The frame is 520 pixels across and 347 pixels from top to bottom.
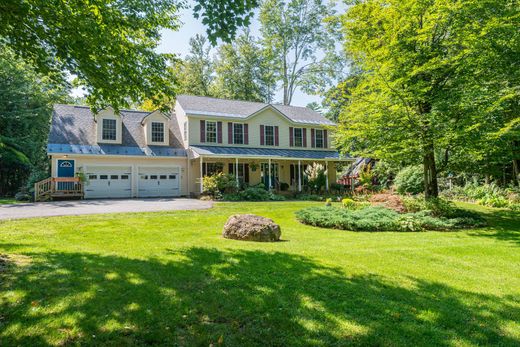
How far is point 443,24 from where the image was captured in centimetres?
965

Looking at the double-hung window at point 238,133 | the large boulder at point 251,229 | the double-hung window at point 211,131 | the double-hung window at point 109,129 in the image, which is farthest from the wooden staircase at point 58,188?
the large boulder at point 251,229

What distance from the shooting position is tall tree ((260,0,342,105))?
3131cm

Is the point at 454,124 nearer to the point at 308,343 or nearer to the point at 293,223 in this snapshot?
the point at 293,223

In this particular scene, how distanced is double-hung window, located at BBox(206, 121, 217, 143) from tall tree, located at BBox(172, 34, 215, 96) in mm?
13686

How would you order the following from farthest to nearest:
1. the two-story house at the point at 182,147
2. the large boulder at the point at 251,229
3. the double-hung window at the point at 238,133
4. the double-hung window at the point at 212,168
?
the double-hung window at the point at 238,133
the double-hung window at the point at 212,168
the two-story house at the point at 182,147
the large boulder at the point at 251,229

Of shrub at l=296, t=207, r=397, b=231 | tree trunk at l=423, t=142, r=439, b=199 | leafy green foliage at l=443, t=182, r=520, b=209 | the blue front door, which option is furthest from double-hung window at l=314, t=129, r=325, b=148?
the blue front door

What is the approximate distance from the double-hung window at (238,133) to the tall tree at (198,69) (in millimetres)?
13745

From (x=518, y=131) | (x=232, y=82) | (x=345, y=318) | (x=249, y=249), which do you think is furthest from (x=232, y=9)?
(x=232, y=82)

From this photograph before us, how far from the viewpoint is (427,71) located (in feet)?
32.4

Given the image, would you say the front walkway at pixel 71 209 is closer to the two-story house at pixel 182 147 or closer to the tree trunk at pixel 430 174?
the two-story house at pixel 182 147

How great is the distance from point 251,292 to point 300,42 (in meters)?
32.7

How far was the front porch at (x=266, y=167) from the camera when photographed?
66.8ft

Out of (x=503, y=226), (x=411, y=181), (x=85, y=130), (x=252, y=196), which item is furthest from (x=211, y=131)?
(x=503, y=226)

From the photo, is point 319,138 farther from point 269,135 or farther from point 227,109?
point 227,109
